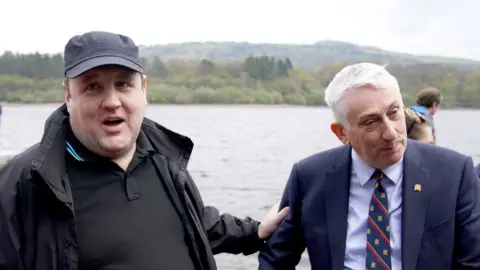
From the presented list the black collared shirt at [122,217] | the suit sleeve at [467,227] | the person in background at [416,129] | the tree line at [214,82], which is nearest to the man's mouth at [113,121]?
the black collared shirt at [122,217]

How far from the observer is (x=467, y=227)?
2586mm

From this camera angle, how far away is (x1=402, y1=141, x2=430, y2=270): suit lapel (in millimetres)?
2582

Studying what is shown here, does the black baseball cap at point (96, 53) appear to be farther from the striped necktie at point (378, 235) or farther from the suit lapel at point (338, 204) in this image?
the striped necktie at point (378, 235)

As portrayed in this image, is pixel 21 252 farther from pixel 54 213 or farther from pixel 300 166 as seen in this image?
A: pixel 300 166

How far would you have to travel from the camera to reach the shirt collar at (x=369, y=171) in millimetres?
2742

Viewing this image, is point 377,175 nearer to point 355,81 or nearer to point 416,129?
point 355,81

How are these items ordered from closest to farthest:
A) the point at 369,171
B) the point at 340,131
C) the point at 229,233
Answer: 1. the point at 369,171
2. the point at 340,131
3. the point at 229,233

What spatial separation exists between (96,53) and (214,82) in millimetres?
90261

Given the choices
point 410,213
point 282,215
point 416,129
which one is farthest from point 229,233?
point 416,129

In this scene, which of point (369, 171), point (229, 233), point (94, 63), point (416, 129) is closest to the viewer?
point (94, 63)

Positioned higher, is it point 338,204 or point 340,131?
point 340,131

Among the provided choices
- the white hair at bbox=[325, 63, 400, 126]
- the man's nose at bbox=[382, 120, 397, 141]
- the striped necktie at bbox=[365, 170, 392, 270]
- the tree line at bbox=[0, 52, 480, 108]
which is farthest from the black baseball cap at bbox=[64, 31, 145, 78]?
the tree line at bbox=[0, 52, 480, 108]

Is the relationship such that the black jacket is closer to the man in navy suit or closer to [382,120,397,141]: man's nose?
the man in navy suit

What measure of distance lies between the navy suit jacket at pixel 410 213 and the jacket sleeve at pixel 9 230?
4.08 ft
